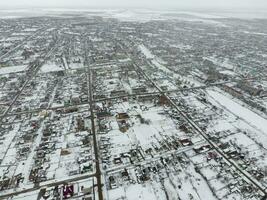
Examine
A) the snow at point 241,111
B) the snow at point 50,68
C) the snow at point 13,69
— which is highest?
the snow at point 13,69

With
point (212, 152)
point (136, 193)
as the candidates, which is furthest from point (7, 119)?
point (212, 152)

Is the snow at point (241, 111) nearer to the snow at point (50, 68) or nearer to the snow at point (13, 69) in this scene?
the snow at point (50, 68)

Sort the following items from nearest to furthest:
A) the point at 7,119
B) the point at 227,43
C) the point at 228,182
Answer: the point at 228,182 → the point at 7,119 → the point at 227,43

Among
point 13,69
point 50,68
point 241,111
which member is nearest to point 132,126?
point 241,111

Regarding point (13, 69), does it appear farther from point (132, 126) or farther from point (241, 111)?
point (241, 111)

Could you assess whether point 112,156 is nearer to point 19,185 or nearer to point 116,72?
point 19,185

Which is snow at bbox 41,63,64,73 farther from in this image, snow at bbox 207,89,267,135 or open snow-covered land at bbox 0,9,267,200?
snow at bbox 207,89,267,135

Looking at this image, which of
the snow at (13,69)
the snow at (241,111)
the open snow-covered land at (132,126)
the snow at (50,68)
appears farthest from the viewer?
the snow at (50,68)

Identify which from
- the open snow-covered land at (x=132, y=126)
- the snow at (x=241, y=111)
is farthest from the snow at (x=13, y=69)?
the snow at (x=241, y=111)
